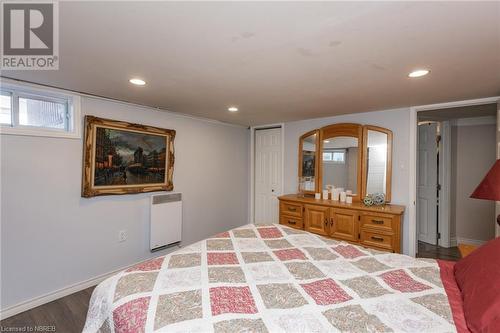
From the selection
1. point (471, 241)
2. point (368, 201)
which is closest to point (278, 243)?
point (368, 201)

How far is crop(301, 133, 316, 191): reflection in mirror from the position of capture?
4074 millimetres

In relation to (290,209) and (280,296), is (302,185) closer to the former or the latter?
(290,209)

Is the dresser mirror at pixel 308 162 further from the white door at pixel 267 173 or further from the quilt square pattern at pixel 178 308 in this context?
the quilt square pattern at pixel 178 308

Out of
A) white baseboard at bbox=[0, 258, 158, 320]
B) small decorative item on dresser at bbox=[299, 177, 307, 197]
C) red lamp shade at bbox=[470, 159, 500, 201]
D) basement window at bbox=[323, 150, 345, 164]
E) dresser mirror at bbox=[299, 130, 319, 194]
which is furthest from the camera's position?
small decorative item on dresser at bbox=[299, 177, 307, 197]

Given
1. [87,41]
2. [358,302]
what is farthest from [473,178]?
[87,41]

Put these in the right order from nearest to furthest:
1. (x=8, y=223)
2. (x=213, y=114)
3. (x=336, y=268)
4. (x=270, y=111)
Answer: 1. (x=336, y=268)
2. (x=8, y=223)
3. (x=270, y=111)
4. (x=213, y=114)

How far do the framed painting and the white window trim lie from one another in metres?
0.11

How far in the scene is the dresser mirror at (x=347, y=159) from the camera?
3438mm

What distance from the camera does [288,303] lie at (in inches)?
49.7

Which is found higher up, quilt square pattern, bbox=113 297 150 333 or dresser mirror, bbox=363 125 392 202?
dresser mirror, bbox=363 125 392 202

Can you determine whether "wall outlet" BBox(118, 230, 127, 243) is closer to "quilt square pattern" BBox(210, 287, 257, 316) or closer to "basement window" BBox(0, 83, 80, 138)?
"basement window" BBox(0, 83, 80, 138)

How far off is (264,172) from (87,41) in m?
3.66

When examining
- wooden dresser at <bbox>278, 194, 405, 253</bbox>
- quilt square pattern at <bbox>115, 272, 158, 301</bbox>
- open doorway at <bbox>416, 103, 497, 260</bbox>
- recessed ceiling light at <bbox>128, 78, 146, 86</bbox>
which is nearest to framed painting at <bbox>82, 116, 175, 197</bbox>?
recessed ceiling light at <bbox>128, 78, 146, 86</bbox>

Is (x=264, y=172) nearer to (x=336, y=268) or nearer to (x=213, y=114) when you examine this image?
(x=213, y=114)
